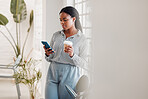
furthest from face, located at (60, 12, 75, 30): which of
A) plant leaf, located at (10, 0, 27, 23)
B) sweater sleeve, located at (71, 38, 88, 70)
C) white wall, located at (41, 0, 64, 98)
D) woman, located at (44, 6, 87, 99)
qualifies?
plant leaf, located at (10, 0, 27, 23)

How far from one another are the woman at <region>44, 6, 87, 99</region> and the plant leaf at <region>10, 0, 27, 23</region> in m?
3.01

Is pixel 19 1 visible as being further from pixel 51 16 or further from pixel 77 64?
pixel 77 64

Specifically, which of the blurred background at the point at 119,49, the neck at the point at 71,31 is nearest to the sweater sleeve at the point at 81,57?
the neck at the point at 71,31

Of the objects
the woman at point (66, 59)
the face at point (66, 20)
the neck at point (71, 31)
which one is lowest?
the woman at point (66, 59)

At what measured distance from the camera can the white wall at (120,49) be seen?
0.23 meters

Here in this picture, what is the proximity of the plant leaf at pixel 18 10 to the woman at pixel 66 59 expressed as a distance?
9.86 ft

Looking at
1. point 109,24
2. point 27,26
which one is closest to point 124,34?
point 109,24

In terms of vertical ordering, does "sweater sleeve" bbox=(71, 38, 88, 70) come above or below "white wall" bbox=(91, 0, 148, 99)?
below

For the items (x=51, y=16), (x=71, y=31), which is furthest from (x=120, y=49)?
(x=51, y=16)

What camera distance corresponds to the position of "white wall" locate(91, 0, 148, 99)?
8.9 inches

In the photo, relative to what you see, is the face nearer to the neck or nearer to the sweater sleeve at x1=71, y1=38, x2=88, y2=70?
the neck

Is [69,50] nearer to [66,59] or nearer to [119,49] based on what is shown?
[66,59]

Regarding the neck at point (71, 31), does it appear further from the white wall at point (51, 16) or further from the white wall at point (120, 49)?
the white wall at point (120, 49)

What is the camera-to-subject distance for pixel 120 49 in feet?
0.77
